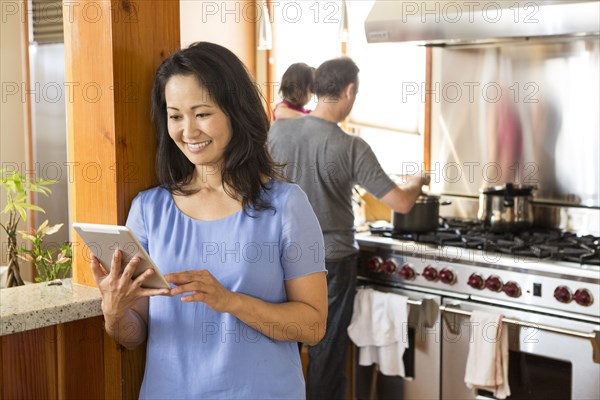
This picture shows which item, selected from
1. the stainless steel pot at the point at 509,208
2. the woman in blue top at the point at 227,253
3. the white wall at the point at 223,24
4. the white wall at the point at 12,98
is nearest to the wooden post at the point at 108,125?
the woman in blue top at the point at 227,253

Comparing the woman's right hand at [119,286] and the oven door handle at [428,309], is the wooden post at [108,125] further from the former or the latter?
the oven door handle at [428,309]

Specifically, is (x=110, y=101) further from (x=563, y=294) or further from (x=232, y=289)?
(x=563, y=294)

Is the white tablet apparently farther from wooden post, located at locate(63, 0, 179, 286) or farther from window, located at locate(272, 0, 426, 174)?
window, located at locate(272, 0, 426, 174)

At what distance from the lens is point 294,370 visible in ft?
5.34

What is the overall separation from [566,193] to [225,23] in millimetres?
2317

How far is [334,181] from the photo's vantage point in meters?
2.99

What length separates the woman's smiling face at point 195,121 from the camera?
1.53m

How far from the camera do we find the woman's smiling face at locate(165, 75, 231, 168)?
1.53 meters

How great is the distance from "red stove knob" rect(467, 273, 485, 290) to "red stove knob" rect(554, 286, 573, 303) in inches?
11.5

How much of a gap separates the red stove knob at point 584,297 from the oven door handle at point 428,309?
0.57 meters

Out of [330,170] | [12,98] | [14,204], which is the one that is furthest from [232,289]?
[12,98]

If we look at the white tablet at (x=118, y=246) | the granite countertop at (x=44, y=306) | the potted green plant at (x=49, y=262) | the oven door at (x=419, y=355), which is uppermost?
the white tablet at (x=118, y=246)

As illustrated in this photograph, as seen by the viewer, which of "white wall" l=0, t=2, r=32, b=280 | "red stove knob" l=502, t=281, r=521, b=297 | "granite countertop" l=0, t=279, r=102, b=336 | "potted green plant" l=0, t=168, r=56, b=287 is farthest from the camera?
"white wall" l=0, t=2, r=32, b=280

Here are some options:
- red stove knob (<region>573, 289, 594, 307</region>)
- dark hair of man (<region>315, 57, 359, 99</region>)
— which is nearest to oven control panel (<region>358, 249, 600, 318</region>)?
red stove knob (<region>573, 289, 594, 307</region>)
